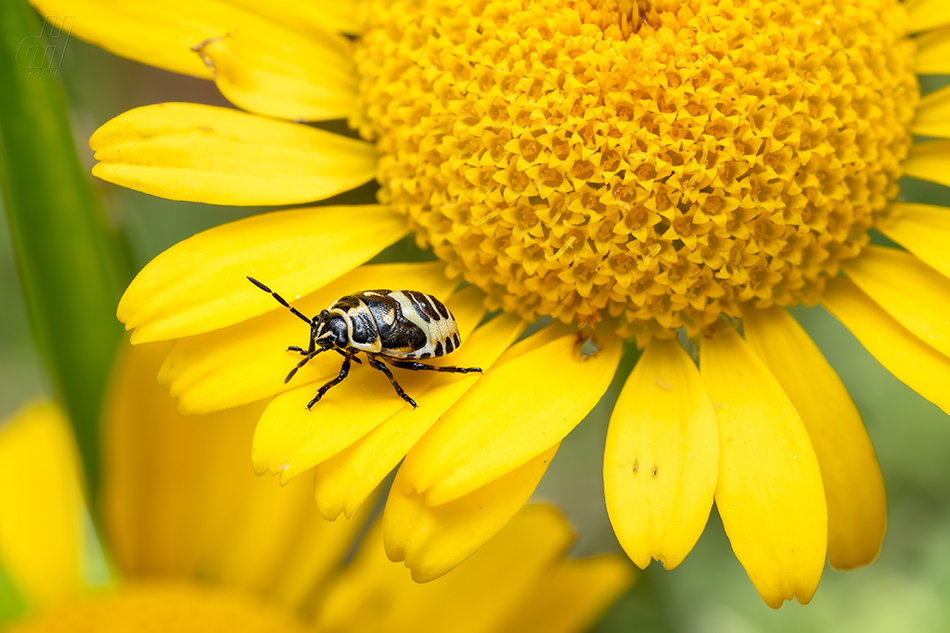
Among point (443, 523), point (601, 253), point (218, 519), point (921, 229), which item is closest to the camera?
point (443, 523)

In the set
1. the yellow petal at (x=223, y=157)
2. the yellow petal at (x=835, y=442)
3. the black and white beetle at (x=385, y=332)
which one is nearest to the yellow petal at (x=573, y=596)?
the yellow petal at (x=835, y=442)

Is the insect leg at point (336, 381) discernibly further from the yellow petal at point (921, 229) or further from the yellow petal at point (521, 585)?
the yellow petal at point (921, 229)

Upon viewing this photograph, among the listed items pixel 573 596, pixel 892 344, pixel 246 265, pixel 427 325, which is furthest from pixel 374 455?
pixel 892 344

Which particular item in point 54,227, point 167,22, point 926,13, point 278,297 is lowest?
point 278,297

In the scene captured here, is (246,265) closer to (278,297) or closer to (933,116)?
(278,297)

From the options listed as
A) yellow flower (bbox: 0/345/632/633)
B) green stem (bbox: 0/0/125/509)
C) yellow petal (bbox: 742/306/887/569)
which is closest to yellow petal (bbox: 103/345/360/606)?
yellow flower (bbox: 0/345/632/633)

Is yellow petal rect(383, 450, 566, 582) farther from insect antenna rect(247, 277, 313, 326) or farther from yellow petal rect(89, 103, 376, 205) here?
yellow petal rect(89, 103, 376, 205)
